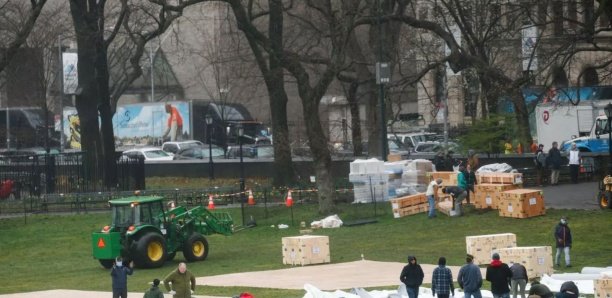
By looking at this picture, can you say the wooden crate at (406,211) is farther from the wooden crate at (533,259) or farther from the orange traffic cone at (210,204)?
the wooden crate at (533,259)

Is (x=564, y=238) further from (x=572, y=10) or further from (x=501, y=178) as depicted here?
(x=572, y=10)

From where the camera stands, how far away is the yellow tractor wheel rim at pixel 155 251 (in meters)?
34.8

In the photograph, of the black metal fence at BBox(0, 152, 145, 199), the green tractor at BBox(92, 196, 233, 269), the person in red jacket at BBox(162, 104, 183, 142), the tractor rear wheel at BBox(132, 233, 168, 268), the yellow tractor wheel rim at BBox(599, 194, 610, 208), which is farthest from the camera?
the person in red jacket at BBox(162, 104, 183, 142)

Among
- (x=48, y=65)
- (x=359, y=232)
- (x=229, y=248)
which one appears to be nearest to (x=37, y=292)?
(x=229, y=248)

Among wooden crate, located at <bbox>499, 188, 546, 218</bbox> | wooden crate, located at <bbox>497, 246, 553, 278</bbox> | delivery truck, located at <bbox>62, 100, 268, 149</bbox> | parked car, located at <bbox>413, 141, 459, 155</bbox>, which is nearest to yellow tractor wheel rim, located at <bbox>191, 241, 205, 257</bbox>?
wooden crate, located at <bbox>499, 188, 546, 218</bbox>

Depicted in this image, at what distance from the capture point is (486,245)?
32.0 m

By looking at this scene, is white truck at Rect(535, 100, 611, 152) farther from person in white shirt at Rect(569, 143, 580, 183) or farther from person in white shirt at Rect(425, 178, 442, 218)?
person in white shirt at Rect(425, 178, 442, 218)

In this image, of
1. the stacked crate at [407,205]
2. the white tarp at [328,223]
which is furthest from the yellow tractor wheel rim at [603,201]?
the white tarp at [328,223]

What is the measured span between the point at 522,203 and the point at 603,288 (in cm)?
1565

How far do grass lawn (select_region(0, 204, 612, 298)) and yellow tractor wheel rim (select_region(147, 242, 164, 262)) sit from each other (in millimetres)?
353

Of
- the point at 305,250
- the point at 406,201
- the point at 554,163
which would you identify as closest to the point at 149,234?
the point at 305,250

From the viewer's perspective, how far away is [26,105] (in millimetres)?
92188

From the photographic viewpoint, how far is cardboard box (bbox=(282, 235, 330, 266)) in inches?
1361

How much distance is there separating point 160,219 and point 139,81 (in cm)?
6104
